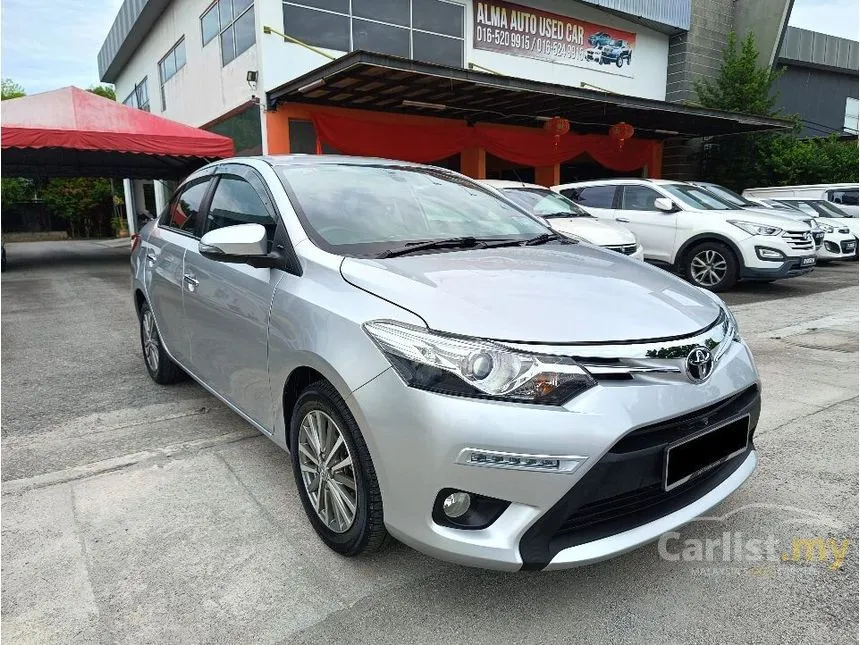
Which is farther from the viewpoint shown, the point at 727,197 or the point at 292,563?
the point at 727,197

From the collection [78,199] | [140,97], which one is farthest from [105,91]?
[140,97]

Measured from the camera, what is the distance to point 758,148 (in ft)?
58.9

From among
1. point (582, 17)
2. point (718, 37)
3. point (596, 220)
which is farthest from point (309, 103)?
point (718, 37)

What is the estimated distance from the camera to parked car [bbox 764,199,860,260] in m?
11.4

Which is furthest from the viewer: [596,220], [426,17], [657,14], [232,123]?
[657,14]

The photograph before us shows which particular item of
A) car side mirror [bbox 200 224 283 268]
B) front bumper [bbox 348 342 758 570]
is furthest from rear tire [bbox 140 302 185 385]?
front bumper [bbox 348 342 758 570]

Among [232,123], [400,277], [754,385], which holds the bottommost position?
[754,385]

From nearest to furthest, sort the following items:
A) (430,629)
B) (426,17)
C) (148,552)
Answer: (430,629), (148,552), (426,17)

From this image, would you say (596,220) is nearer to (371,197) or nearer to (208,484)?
(371,197)

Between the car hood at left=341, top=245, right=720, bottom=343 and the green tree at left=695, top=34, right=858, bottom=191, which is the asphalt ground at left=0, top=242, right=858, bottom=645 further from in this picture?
the green tree at left=695, top=34, right=858, bottom=191

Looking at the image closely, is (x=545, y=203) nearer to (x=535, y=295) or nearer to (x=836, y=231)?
(x=535, y=295)

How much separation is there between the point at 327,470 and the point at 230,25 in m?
14.1

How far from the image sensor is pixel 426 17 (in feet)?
44.8

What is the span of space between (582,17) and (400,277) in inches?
658
